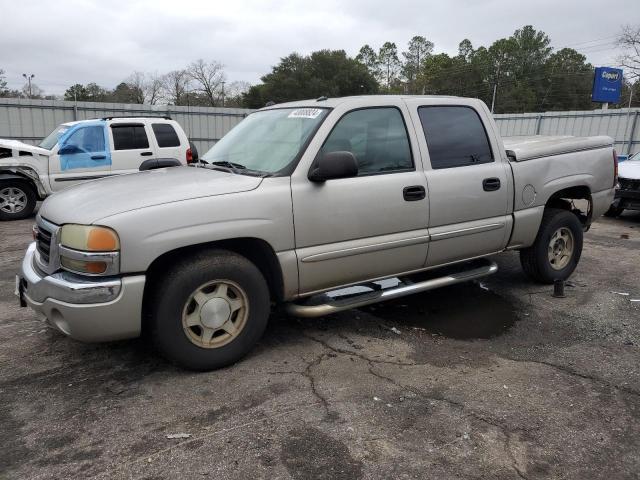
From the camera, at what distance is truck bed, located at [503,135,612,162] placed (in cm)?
482

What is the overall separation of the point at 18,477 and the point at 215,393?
111 cm

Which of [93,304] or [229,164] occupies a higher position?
[229,164]

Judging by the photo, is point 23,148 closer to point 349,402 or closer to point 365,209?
point 365,209

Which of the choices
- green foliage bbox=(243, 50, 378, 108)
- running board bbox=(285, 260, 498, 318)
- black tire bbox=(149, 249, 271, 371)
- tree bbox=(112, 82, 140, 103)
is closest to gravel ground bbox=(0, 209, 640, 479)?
black tire bbox=(149, 249, 271, 371)

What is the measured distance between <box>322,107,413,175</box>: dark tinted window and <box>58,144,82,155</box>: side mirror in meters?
7.47

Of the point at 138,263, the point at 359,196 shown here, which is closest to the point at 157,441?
the point at 138,263

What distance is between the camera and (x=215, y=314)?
11.1 feet

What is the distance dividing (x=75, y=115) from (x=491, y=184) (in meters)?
14.5

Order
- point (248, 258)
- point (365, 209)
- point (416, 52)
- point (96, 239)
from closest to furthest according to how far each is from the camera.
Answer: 1. point (96, 239)
2. point (248, 258)
3. point (365, 209)
4. point (416, 52)

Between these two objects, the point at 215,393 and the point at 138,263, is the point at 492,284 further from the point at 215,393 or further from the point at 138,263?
the point at 138,263

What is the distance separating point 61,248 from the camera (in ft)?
10.2

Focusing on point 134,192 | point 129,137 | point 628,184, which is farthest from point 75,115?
point 628,184

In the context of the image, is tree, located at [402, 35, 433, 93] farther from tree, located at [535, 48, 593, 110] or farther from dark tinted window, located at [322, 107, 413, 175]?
dark tinted window, located at [322, 107, 413, 175]

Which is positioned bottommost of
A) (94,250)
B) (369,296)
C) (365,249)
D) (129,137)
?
(369,296)
